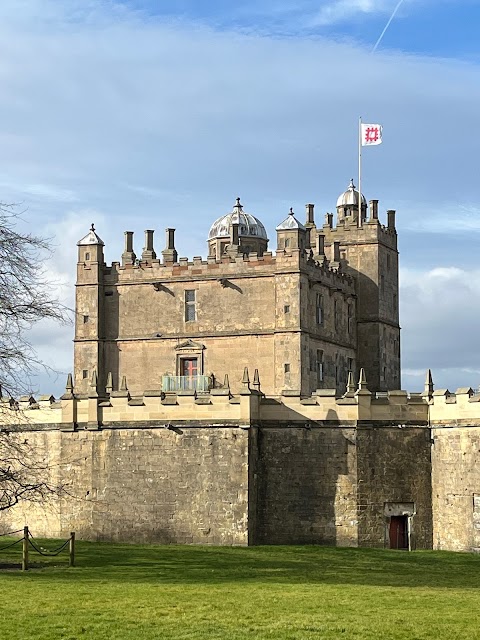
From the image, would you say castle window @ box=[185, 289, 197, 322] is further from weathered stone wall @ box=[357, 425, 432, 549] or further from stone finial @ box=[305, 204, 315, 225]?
weathered stone wall @ box=[357, 425, 432, 549]

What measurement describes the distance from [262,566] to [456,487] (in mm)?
10128

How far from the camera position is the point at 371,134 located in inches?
2857

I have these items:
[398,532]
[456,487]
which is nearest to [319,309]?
[398,532]

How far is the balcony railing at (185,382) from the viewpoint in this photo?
65.4 meters

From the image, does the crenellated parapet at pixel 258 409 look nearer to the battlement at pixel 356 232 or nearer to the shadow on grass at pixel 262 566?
the shadow on grass at pixel 262 566

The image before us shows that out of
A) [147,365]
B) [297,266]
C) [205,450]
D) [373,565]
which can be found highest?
[297,266]

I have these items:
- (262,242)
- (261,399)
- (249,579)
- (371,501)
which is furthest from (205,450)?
(262,242)

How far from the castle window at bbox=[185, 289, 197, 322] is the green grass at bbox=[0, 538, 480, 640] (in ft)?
78.4

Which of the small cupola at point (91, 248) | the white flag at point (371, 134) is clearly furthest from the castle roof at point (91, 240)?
the white flag at point (371, 134)

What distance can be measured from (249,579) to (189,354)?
31693 mm

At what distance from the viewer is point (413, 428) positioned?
48000 millimetres

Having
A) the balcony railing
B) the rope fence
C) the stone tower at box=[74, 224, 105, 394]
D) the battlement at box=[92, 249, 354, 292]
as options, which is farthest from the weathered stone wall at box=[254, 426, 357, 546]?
the stone tower at box=[74, 224, 105, 394]

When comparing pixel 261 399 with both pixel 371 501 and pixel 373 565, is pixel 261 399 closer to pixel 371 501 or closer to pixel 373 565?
pixel 371 501

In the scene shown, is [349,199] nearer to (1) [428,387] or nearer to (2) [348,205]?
(2) [348,205]
